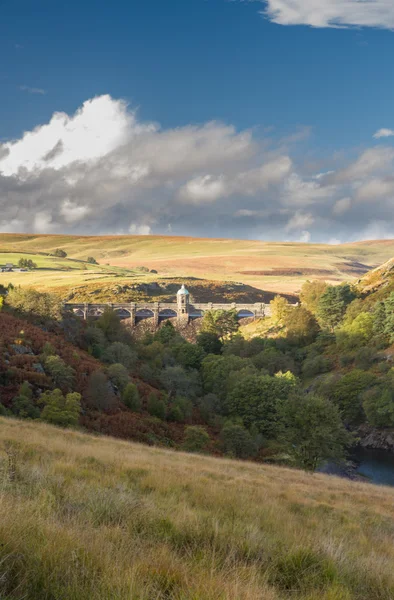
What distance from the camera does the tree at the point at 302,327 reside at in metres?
93.8

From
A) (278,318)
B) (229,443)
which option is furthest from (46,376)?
(278,318)

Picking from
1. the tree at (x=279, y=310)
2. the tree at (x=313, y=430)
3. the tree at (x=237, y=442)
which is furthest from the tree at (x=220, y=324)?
the tree at (x=313, y=430)

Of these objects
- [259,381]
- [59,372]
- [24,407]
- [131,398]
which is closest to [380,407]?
[259,381]

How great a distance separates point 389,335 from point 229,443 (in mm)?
45512

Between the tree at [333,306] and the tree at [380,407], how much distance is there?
3688cm

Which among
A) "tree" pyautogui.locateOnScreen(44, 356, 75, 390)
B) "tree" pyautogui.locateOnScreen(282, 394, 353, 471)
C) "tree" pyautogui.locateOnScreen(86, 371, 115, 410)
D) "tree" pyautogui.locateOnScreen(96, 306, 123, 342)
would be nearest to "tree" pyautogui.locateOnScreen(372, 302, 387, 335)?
"tree" pyautogui.locateOnScreen(96, 306, 123, 342)

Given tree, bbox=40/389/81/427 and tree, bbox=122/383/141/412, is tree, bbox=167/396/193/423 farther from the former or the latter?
tree, bbox=40/389/81/427

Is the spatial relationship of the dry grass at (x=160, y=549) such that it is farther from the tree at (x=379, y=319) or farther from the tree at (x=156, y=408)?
the tree at (x=379, y=319)

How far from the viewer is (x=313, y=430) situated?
3378 cm

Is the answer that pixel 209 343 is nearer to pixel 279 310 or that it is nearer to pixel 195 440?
pixel 279 310

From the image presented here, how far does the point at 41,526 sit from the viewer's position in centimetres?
450

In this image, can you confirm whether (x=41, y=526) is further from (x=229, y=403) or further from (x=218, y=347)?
(x=218, y=347)

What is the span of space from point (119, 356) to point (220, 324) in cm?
6068

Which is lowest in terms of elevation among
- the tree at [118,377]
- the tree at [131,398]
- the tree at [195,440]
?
the tree at [195,440]
